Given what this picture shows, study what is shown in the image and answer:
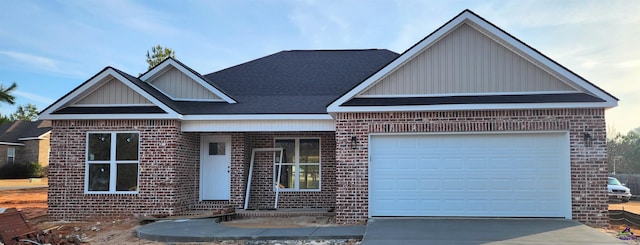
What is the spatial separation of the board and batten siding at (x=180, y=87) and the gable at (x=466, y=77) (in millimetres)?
5162

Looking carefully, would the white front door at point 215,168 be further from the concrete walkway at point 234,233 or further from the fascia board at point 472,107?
the fascia board at point 472,107

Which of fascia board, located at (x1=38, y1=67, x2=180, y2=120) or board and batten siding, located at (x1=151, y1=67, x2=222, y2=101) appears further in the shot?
board and batten siding, located at (x1=151, y1=67, x2=222, y2=101)

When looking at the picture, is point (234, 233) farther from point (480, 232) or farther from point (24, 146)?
point (24, 146)

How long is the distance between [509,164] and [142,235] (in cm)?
814

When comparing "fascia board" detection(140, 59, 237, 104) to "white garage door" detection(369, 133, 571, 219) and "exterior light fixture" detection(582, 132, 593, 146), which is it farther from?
"exterior light fixture" detection(582, 132, 593, 146)

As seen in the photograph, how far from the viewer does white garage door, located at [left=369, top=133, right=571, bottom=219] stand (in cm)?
1191

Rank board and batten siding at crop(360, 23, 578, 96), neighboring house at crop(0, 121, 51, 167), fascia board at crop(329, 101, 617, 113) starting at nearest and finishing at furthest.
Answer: fascia board at crop(329, 101, 617, 113)
board and batten siding at crop(360, 23, 578, 96)
neighboring house at crop(0, 121, 51, 167)

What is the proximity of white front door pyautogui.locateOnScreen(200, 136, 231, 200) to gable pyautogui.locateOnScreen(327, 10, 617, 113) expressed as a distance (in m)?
4.71

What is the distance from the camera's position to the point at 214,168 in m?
15.7

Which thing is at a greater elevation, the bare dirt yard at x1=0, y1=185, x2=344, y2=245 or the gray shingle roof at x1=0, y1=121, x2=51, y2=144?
the gray shingle roof at x1=0, y1=121, x2=51, y2=144

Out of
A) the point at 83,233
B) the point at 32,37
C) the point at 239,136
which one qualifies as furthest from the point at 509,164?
the point at 32,37

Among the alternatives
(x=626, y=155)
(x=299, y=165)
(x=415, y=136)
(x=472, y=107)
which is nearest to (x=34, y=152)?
(x=299, y=165)

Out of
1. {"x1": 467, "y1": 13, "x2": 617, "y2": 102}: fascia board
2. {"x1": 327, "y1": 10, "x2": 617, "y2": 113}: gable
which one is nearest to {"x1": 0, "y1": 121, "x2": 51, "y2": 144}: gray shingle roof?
{"x1": 327, "y1": 10, "x2": 617, "y2": 113}: gable

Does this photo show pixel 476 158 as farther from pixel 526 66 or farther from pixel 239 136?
pixel 239 136
